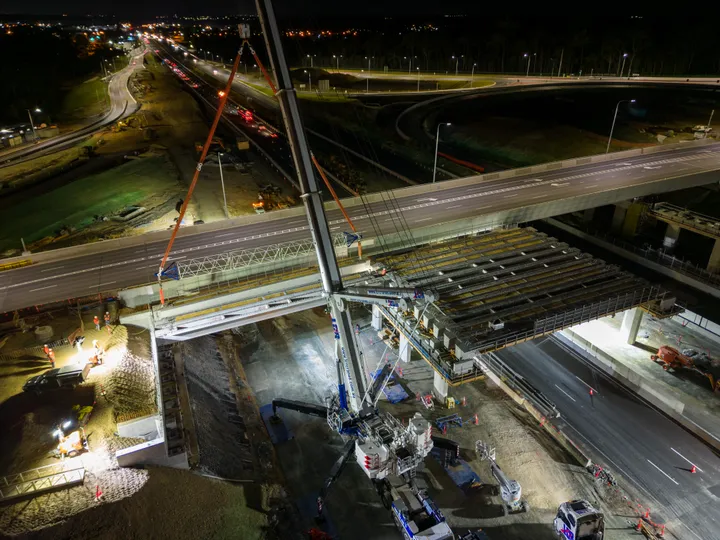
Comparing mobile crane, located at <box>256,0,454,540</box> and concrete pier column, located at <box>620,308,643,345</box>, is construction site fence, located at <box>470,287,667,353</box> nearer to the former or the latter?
concrete pier column, located at <box>620,308,643,345</box>

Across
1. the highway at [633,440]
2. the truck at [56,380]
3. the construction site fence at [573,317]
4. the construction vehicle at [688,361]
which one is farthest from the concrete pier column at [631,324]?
the truck at [56,380]

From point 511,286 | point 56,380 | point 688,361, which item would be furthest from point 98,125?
point 688,361

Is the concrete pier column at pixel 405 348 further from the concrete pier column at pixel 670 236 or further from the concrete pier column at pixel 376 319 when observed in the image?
the concrete pier column at pixel 670 236

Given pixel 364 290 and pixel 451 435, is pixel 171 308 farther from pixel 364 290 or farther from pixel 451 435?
pixel 451 435

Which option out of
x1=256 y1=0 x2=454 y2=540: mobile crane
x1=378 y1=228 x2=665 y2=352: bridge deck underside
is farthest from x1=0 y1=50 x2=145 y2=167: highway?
x1=256 y1=0 x2=454 y2=540: mobile crane

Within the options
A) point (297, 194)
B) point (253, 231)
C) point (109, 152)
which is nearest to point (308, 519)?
point (253, 231)

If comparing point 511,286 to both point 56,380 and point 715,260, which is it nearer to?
point 715,260
